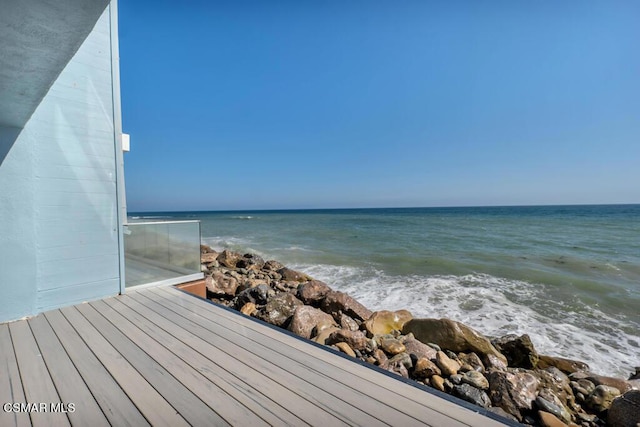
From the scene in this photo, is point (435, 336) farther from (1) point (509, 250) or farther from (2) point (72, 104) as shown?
(1) point (509, 250)

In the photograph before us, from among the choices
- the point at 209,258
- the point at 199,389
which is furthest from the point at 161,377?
the point at 209,258

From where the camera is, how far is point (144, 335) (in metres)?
2.67

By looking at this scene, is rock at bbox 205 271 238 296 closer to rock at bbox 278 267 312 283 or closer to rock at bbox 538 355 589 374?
rock at bbox 278 267 312 283

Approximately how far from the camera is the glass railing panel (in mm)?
3953

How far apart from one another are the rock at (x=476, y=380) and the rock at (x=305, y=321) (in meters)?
1.90

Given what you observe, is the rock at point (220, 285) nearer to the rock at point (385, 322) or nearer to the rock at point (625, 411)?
the rock at point (385, 322)

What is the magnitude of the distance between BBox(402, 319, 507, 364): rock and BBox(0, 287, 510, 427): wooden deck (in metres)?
2.84

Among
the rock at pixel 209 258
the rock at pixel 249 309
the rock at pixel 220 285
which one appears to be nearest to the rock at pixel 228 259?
the rock at pixel 209 258

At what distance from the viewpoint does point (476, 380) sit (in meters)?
3.25

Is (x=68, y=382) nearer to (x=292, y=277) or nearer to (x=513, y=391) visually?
(x=513, y=391)

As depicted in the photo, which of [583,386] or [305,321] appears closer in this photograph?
[583,386]

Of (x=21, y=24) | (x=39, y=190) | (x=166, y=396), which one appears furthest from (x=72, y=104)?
(x=166, y=396)

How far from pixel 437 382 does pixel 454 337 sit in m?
1.32

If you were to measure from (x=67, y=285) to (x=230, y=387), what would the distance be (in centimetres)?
284
